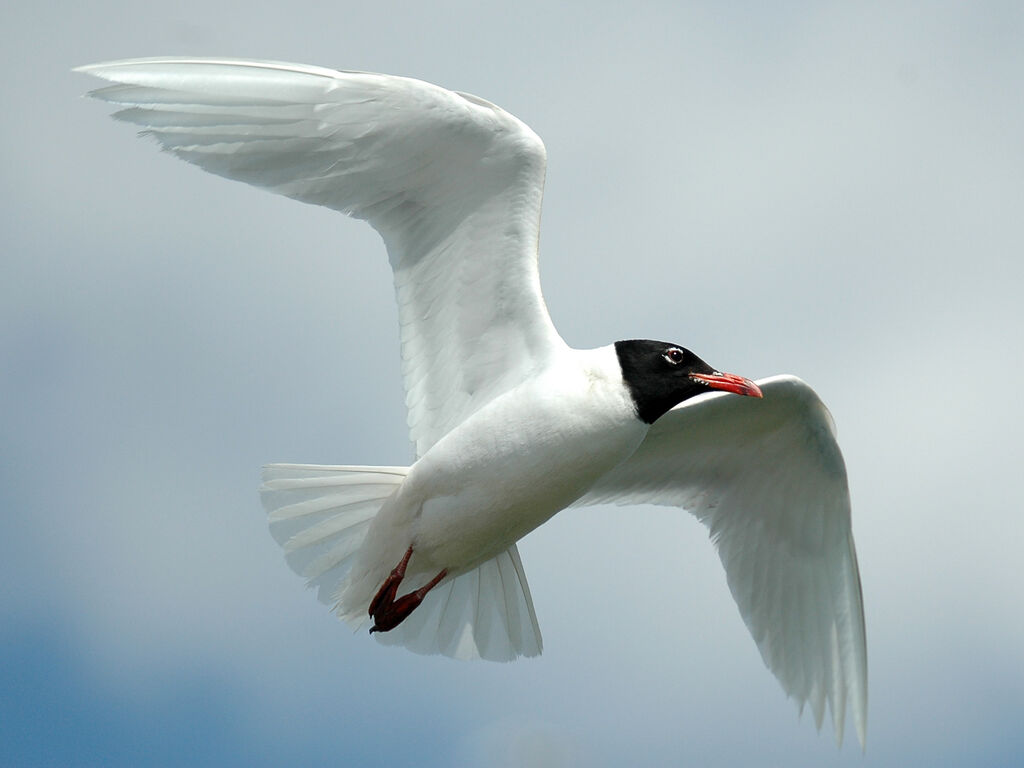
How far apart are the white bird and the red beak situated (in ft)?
0.03

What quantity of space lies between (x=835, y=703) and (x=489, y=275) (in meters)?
3.84

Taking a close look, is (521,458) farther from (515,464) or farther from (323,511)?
(323,511)

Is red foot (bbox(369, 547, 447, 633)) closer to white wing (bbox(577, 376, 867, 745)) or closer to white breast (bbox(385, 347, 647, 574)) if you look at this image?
white breast (bbox(385, 347, 647, 574))

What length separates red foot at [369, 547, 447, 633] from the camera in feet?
29.2

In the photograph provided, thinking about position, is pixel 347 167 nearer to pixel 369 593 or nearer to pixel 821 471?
pixel 369 593

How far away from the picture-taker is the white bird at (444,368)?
8352 millimetres

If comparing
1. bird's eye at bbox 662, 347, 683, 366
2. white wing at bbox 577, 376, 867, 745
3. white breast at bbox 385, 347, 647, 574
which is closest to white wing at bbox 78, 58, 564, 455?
white breast at bbox 385, 347, 647, 574

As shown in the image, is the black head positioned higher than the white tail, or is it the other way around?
the black head

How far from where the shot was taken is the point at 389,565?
8945 mm

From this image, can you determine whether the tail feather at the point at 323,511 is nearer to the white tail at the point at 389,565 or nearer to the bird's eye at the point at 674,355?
the white tail at the point at 389,565

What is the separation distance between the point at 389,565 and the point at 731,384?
83.4 inches

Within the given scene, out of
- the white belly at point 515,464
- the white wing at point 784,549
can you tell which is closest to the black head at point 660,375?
the white belly at point 515,464

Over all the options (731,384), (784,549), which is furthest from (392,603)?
(784,549)

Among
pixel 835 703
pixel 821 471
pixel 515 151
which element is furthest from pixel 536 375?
pixel 835 703
